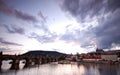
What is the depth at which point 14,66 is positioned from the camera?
91.8 m

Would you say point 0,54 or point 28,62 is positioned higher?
point 0,54

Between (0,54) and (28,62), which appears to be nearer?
(0,54)

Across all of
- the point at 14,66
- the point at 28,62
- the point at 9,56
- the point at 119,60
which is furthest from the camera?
the point at 119,60

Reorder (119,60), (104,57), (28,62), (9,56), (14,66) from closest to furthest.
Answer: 1. (14,66)
2. (9,56)
3. (28,62)
4. (119,60)
5. (104,57)

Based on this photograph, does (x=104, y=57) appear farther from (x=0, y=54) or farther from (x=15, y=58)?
(x=0, y=54)

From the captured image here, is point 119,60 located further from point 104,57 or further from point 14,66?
point 14,66

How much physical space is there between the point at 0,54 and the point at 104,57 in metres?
107

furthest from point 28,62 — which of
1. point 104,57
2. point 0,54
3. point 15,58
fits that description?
point 104,57

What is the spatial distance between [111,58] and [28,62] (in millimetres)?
Result: 84051

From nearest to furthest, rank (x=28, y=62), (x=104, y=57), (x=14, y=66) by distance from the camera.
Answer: (x=14, y=66)
(x=28, y=62)
(x=104, y=57)

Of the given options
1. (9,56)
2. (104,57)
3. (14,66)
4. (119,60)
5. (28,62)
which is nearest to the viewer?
(14,66)

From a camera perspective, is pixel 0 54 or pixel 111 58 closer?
pixel 0 54

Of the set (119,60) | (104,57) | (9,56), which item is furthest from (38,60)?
(119,60)

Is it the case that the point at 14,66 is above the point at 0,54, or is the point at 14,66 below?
below
